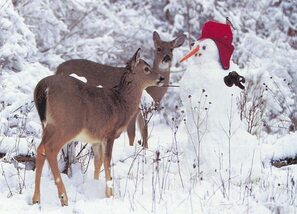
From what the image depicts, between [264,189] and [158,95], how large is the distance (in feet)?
13.8

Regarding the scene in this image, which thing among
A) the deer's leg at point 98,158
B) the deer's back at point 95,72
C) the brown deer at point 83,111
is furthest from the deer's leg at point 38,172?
the deer's back at point 95,72

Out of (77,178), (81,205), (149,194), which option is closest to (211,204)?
(149,194)

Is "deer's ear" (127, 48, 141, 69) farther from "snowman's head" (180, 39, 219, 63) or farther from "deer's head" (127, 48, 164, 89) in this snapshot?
"snowman's head" (180, 39, 219, 63)

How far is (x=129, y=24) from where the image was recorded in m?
16.1

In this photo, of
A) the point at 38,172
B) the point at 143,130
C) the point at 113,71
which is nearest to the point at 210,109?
the point at 38,172

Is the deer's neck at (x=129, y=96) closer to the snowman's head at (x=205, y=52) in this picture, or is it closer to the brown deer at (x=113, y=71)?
the snowman's head at (x=205, y=52)

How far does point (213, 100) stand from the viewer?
6.57 metres

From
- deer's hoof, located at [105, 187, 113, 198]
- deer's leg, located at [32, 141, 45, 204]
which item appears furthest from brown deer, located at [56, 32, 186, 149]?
deer's leg, located at [32, 141, 45, 204]

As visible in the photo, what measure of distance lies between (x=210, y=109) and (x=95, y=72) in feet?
10.5

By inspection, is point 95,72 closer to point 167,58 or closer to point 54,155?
point 167,58

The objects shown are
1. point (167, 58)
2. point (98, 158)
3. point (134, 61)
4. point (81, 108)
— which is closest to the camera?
point (81, 108)

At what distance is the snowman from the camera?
6488 millimetres

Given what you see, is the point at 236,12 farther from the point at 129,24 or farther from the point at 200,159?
the point at 200,159

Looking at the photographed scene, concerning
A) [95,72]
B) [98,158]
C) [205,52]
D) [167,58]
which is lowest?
[98,158]
